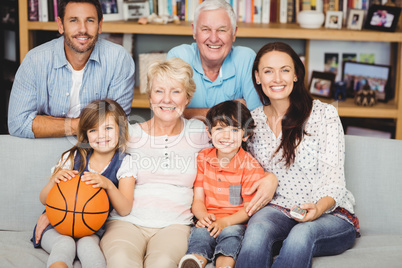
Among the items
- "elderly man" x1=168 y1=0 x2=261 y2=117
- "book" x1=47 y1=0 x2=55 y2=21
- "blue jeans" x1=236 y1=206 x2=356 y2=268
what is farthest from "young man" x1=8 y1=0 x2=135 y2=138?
"blue jeans" x1=236 y1=206 x2=356 y2=268

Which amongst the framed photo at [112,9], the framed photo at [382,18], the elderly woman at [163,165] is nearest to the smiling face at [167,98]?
the elderly woman at [163,165]

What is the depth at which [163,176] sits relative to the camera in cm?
226

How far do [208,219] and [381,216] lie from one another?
0.85 metres

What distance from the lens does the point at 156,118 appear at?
231cm

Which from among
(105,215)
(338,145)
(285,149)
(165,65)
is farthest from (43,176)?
(338,145)

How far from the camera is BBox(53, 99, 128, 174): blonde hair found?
2.21 meters

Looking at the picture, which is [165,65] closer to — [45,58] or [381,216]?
[45,58]

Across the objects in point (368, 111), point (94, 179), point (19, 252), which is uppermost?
point (368, 111)

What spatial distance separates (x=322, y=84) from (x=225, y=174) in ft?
5.92

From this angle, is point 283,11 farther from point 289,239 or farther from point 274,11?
point 289,239

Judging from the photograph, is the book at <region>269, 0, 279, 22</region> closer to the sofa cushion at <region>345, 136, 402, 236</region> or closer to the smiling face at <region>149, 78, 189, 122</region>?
the sofa cushion at <region>345, 136, 402, 236</region>

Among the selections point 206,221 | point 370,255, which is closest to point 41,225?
point 206,221

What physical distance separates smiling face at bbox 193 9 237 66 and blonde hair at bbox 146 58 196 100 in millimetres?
377

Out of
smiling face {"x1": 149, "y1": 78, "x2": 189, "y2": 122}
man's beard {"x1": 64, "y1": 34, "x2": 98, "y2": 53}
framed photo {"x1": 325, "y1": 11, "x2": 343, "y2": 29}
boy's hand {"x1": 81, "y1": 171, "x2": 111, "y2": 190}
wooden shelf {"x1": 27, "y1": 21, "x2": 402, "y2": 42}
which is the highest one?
framed photo {"x1": 325, "y1": 11, "x2": 343, "y2": 29}
